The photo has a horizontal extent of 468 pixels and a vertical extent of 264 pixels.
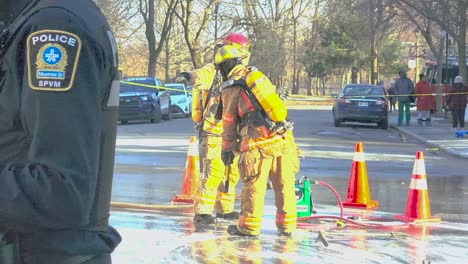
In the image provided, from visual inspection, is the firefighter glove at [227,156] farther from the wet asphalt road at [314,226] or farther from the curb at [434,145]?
the curb at [434,145]

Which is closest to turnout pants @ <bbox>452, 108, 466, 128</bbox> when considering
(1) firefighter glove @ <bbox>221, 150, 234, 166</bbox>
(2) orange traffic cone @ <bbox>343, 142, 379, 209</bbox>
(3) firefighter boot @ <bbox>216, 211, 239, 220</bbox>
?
(2) orange traffic cone @ <bbox>343, 142, 379, 209</bbox>

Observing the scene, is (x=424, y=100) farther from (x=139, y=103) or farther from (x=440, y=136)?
(x=139, y=103)

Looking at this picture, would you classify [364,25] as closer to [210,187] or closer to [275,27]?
[275,27]

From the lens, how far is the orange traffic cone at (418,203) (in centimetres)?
876

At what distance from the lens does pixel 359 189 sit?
9859 mm

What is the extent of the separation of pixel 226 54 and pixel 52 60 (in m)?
5.47

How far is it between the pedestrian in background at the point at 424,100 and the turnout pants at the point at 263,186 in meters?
19.8

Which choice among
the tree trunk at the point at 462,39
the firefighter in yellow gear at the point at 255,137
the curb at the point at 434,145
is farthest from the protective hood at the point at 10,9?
the tree trunk at the point at 462,39

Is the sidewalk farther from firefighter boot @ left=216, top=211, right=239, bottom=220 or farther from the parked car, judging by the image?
firefighter boot @ left=216, top=211, right=239, bottom=220

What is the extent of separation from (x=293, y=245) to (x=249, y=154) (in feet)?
2.97

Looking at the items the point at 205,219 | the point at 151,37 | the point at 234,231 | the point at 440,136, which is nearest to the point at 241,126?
the point at 234,231

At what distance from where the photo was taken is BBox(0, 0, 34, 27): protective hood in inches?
84.7

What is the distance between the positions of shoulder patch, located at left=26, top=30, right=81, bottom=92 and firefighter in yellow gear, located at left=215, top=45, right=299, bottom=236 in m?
5.17

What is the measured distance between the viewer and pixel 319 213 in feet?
30.2
